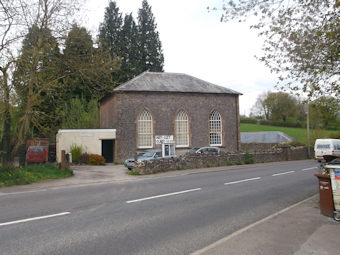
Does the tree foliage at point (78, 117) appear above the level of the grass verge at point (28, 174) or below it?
above

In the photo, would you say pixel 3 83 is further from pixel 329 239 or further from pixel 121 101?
pixel 121 101

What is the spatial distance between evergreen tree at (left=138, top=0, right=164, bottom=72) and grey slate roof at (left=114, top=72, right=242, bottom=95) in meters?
16.4

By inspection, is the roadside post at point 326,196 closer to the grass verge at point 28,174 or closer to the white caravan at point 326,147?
the grass verge at point 28,174

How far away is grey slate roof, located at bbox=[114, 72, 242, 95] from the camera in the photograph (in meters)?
30.6

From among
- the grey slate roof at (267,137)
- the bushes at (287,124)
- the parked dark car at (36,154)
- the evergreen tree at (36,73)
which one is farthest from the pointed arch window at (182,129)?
the bushes at (287,124)

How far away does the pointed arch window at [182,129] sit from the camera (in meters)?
32.0

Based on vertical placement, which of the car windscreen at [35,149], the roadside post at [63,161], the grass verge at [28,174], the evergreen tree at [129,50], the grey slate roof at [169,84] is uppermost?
the evergreen tree at [129,50]

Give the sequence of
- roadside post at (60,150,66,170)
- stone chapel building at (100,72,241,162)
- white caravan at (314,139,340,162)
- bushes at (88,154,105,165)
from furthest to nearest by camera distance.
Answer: stone chapel building at (100,72,241,162) < white caravan at (314,139,340,162) < bushes at (88,154,105,165) < roadside post at (60,150,66,170)

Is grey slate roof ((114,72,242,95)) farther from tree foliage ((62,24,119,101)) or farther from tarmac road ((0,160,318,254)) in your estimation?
tarmac road ((0,160,318,254))

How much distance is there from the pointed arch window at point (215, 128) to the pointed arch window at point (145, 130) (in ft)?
23.8

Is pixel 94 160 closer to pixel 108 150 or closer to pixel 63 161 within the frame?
pixel 108 150

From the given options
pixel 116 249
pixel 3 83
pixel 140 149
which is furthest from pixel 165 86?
pixel 116 249

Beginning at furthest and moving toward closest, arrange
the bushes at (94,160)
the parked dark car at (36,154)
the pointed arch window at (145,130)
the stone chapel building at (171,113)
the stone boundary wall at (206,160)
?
1. the pointed arch window at (145,130)
2. the stone chapel building at (171,113)
3. the bushes at (94,160)
4. the parked dark car at (36,154)
5. the stone boundary wall at (206,160)

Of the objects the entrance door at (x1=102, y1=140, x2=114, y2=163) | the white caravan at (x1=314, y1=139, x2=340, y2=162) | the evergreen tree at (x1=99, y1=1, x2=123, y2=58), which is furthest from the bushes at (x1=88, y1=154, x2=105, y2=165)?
the evergreen tree at (x1=99, y1=1, x2=123, y2=58)
